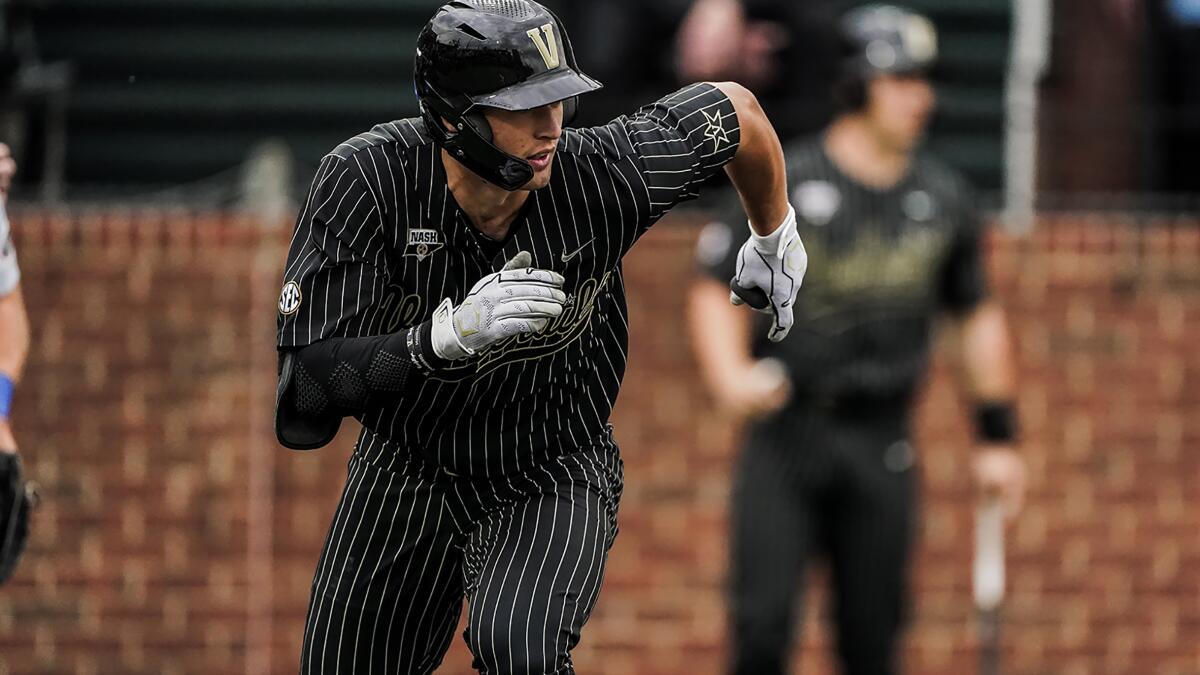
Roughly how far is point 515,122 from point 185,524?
467 centimetres

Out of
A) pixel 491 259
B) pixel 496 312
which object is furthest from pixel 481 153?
pixel 496 312

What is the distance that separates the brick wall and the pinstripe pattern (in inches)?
145

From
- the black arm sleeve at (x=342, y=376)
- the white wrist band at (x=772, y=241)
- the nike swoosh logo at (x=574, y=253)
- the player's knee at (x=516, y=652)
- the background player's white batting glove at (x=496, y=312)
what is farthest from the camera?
the white wrist band at (x=772, y=241)

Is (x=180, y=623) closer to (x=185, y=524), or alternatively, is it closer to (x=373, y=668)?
(x=185, y=524)

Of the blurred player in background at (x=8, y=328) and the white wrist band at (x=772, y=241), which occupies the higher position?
the white wrist band at (x=772, y=241)

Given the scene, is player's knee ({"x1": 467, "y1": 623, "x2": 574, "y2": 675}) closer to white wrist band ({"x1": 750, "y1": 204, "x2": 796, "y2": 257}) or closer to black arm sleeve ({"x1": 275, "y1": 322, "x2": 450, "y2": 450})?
black arm sleeve ({"x1": 275, "y1": 322, "x2": 450, "y2": 450})

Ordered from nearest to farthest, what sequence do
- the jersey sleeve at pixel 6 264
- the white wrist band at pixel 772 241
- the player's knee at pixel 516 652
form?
the player's knee at pixel 516 652 < the white wrist band at pixel 772 241 < the jersey sleeve at pixel 6 264

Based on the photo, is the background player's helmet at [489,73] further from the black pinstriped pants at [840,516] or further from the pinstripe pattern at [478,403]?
the black pinstriped pants at [840,516]

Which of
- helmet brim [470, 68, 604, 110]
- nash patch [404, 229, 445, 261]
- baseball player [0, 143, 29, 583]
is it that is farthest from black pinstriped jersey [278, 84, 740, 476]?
baseball player [0, 143, 29, 583]

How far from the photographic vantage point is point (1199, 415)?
29.9ft

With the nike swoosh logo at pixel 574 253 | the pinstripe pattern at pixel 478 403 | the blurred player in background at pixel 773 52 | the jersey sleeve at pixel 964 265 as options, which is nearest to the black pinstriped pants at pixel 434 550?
the pinstripe pattern at pixel 478 403

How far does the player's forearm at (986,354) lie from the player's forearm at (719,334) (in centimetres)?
88

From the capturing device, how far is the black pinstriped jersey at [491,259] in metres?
4.68

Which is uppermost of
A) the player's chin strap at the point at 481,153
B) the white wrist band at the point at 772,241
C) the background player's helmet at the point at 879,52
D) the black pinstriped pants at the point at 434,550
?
the background player's helmet at the point at 879,52
